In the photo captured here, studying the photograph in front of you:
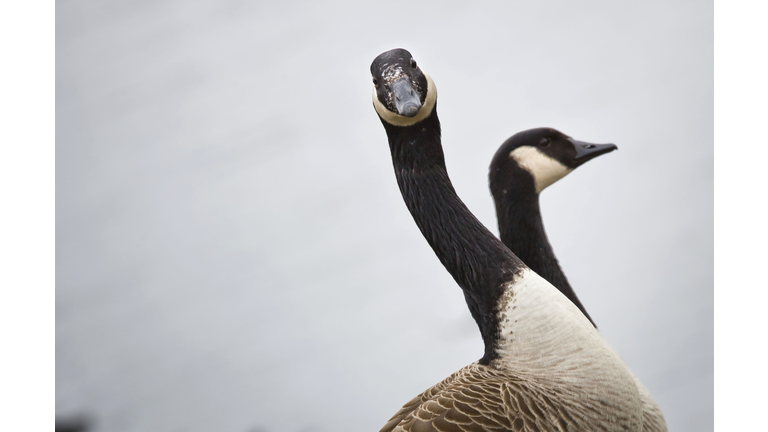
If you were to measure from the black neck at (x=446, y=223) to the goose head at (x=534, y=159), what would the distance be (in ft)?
1.76

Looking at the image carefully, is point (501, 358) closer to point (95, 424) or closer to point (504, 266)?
point (504, 266)

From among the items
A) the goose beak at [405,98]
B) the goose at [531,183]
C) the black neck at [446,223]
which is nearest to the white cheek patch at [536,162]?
the goose at [531,183]

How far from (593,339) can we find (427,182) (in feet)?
1.59

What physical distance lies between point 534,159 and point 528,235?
9.9 inches

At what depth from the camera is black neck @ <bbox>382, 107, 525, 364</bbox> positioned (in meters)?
1.12

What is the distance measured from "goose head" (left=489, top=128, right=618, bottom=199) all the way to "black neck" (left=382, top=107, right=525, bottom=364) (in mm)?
535

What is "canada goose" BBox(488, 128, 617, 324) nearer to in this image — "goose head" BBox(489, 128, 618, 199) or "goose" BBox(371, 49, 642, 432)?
"goose head" BBox(489, 128, 618, 199)

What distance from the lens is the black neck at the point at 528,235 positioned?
1.63m

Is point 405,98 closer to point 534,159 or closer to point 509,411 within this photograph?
point 509,411

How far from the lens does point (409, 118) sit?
3.60 feet

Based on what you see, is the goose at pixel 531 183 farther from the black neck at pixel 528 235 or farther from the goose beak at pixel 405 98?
the goose beak at pixel 405 98

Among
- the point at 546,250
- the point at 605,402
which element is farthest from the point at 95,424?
the point at 605,402

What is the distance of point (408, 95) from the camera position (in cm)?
98

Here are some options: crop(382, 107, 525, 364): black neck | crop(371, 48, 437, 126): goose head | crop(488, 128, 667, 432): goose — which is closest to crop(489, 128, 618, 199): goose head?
crop(488, 128, 667, 432): goose
